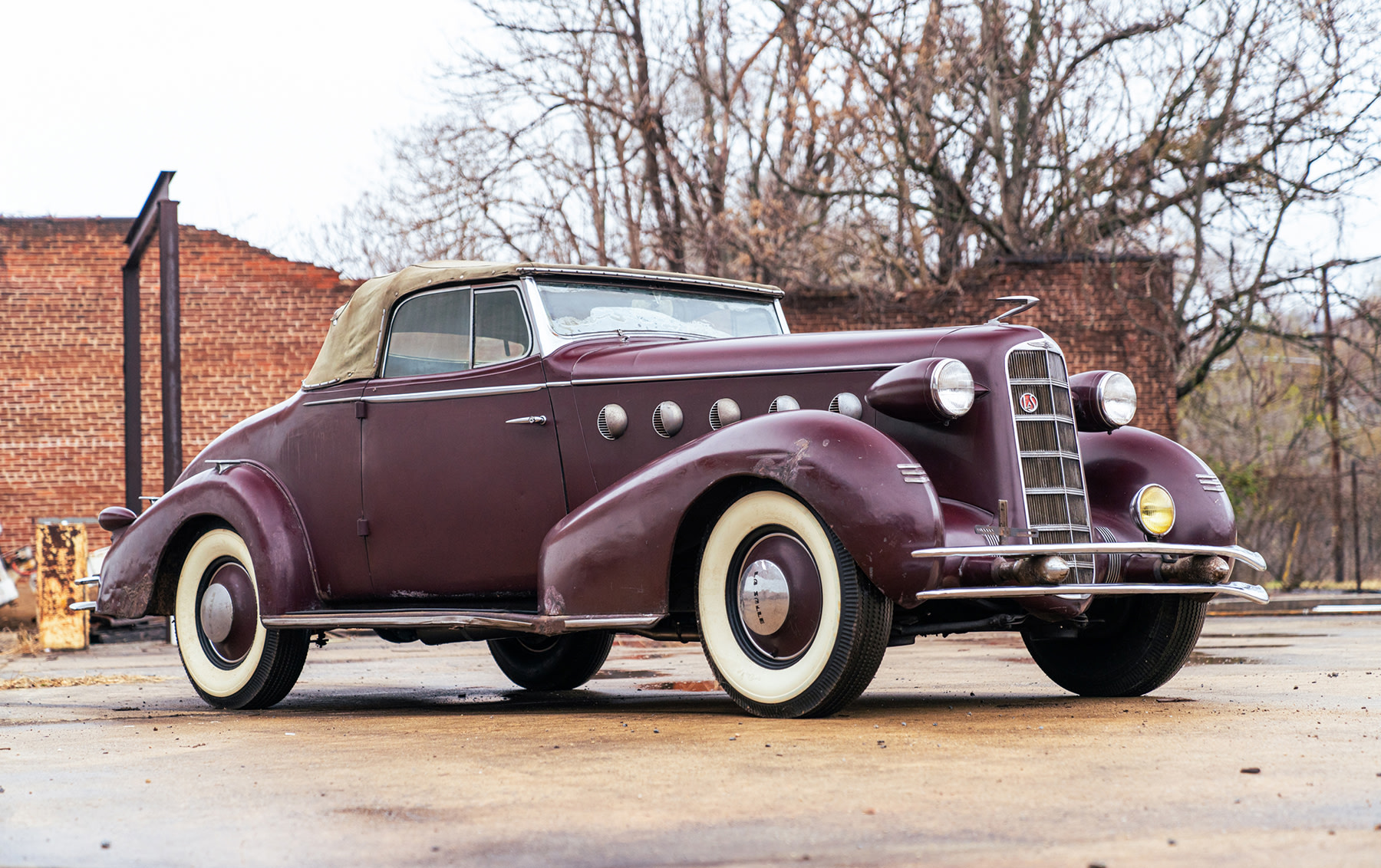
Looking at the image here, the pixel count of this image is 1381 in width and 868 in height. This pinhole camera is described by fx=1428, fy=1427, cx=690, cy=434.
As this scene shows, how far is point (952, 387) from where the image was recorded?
16.9ft

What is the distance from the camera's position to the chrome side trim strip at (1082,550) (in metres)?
4.74

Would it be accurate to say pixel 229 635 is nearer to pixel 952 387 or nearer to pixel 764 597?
pixel 764 597

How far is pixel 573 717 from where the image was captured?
5.53 meters

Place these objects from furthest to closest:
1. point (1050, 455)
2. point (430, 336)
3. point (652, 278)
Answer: point (652, 278) → point (430, 336) → point (1050, 455)

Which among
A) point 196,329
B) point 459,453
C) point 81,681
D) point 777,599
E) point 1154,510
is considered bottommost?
point 81,681

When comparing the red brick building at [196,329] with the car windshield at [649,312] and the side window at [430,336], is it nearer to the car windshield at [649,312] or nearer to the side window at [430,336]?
the car windshield at [649,312]

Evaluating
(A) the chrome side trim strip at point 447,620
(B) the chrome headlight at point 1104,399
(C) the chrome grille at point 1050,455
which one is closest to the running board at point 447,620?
(A) the chrome side trim strip at point 447,620

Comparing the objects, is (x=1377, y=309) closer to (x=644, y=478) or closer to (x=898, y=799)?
(x=644, y=478)

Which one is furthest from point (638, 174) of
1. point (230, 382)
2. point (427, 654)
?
point (427, 654)

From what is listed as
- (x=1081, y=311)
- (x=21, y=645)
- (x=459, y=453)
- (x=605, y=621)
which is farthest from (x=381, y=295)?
(x=1081, y=311)

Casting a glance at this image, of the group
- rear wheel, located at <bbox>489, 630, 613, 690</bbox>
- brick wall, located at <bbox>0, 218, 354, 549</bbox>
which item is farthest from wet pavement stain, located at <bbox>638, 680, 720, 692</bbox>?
brick wall, located at <bbox>0, 218, 354, 549</bbox>

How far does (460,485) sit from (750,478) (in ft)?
5.47

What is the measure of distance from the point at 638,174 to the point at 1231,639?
45.9 ft

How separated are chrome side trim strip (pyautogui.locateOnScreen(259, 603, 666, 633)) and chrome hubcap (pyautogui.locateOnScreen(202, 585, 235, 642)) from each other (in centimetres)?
39
